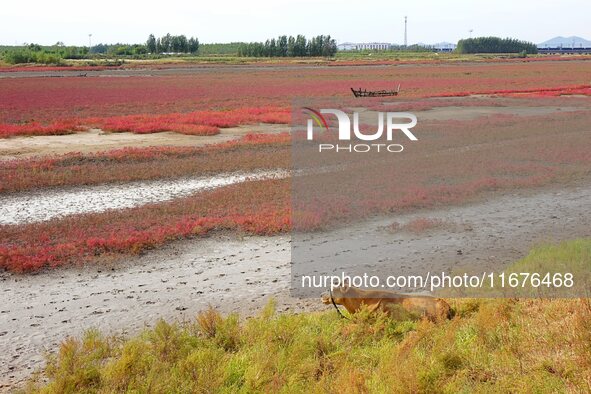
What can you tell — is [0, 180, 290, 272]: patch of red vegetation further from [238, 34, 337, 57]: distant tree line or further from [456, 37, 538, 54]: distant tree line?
[456, 37, 538, 54]: distant tree line

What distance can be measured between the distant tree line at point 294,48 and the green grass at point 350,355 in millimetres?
133449

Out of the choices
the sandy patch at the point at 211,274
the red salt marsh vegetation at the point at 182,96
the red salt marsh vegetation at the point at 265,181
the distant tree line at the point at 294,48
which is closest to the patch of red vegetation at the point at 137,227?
the red salt marsh vegetation at the point at 265,181

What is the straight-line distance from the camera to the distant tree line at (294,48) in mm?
138875

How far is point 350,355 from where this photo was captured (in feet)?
24.5

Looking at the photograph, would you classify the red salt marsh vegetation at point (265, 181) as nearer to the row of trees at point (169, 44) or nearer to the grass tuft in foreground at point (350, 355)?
the grass tuft in foreground at point (350, 355)

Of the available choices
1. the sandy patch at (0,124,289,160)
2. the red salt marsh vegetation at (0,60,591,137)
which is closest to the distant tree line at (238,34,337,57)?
the red salt marsh vegetation at (0,60,591,137)

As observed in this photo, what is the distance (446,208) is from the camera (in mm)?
15094

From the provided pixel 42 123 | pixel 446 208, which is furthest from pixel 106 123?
pixel 446 208

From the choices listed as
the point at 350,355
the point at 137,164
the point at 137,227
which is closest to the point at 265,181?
the point at 137,164

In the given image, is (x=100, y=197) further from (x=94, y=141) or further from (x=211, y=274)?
(x=94, y=141)

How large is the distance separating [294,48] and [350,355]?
135452 mm

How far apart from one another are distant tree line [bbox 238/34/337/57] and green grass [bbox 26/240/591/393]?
438 feet

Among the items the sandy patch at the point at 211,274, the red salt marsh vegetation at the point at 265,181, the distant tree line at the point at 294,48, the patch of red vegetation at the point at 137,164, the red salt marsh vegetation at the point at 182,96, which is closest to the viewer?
the sandy patch at the point at 211,274

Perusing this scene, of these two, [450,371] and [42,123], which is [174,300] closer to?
[450,371]
